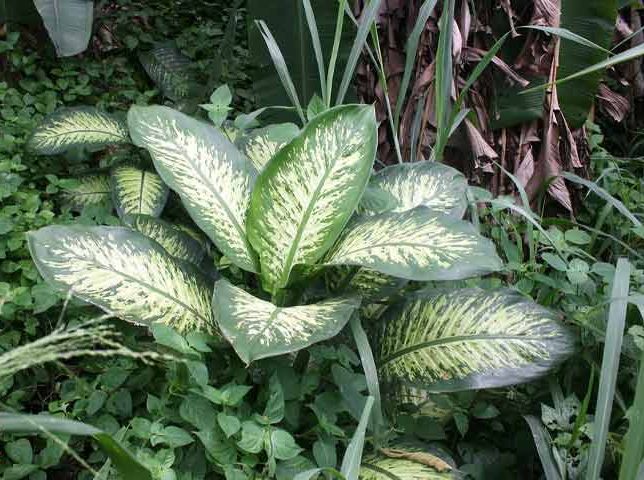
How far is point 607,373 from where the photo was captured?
0.92 metres

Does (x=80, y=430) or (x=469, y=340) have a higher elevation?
(x=80, y=430)

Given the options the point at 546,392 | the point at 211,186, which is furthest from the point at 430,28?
the point at 546,392

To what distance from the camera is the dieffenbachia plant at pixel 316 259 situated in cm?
99

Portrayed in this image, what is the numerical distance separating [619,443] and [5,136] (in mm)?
1565

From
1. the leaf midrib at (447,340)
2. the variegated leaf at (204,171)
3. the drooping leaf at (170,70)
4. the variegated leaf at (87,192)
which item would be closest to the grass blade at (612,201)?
the leaf midrib at (447,340)

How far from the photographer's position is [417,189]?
1308mm

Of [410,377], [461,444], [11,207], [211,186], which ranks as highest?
[211,186]

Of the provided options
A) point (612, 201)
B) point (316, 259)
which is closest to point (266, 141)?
point (316, 259)

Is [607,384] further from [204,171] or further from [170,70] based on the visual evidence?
[170,70]

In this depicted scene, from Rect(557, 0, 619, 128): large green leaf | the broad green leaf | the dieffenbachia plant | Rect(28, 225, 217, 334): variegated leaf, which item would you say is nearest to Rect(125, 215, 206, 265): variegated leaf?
the dieffenbachia plant

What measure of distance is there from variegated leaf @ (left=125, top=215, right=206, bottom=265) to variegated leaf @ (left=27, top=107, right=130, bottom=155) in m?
0.45

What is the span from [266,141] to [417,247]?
514 mm

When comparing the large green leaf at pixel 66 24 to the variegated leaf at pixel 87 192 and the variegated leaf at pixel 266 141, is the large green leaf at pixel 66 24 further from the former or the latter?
the variegated leaf at pixel 266 141

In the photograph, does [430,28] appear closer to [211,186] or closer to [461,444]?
[211,186]
